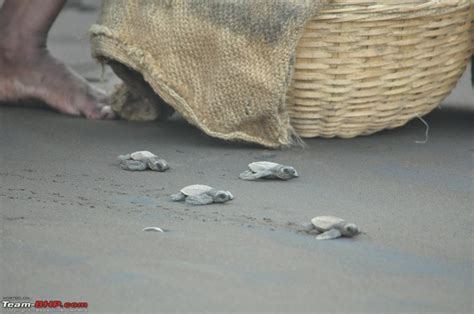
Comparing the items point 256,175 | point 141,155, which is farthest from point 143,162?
point 256,175

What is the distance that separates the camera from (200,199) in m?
2.55

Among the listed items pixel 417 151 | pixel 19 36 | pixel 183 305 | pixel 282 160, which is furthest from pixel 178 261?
pixel 19 36

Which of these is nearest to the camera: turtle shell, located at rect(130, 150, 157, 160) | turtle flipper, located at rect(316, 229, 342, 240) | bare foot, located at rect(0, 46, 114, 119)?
turtle flipper, located at rect(316, 229, 342, 240)

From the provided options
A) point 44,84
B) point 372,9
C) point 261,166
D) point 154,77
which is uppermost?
point 372,9

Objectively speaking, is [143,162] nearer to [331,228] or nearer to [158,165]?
[158,165]

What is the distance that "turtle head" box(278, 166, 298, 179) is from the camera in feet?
9.27

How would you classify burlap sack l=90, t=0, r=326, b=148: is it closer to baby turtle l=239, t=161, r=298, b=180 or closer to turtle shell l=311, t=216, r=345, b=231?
baby turtle l=239, t=161, r=298, b=180

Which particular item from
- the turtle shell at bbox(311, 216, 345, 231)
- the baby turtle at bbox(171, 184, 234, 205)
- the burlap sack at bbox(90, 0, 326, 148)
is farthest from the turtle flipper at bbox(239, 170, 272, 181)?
the turtle shell at bbox(311, 216, 345, 231)

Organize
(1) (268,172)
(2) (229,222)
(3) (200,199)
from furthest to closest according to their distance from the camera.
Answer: (1) (268,172) → (3) (200,199) → (2) (229,222)

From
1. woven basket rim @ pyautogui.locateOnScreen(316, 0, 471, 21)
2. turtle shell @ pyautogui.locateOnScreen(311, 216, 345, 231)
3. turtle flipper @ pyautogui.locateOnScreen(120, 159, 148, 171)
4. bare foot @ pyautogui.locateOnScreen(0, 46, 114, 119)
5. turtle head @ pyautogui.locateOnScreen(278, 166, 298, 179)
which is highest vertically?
woven basket rim @ pyautogui.locateOnScreen(316, 0, 471, 21)

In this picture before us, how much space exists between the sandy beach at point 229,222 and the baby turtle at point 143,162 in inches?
1.1

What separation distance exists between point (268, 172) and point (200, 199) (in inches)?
12.8

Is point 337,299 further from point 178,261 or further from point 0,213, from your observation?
point 0,213

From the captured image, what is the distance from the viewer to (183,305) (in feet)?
6.15
